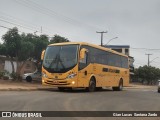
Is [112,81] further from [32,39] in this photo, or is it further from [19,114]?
[19,114]

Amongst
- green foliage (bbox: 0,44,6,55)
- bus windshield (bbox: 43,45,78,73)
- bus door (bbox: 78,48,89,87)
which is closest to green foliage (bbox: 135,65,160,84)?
green foliage (bbox: 0,44,6,55)

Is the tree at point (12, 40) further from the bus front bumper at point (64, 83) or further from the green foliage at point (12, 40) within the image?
the bus front bumper at point (64, 83)

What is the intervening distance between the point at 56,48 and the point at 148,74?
248ft

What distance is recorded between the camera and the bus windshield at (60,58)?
24359 millimetres

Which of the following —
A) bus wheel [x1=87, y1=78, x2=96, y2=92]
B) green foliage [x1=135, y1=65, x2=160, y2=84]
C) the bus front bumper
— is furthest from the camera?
green foliage [x1=135, y1=65, x2=160, y2=84]

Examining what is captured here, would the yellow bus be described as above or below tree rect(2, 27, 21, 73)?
below

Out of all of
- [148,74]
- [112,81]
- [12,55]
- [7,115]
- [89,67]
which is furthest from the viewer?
[148,74]

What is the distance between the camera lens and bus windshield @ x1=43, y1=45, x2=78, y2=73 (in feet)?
79.9

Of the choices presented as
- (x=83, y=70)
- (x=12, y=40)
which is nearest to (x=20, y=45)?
(x=12, y=40)

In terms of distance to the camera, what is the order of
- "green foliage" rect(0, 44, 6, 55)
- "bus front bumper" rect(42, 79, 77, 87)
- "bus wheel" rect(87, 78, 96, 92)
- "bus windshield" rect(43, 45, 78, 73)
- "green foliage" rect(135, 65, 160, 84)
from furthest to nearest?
"green foliage" rect(135, 65, 160, 84) < "green foliage" rect(0, 44, 6, 55) < "bus wheel" rect(87, 78, 96, 92) < "bus windshield" rect(43, 45, 78, 73) < "bus front bumper" rect(42, 79, 77, 87)

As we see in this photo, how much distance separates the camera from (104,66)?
2912 centimetres

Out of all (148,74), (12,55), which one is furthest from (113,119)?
(148,74)

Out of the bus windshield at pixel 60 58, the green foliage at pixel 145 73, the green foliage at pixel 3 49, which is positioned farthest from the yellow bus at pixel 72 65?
the green foliage at pixel 145 73

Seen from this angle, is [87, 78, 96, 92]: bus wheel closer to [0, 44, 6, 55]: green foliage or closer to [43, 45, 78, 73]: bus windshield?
[43, 45, 78, 73]: bus windshield
